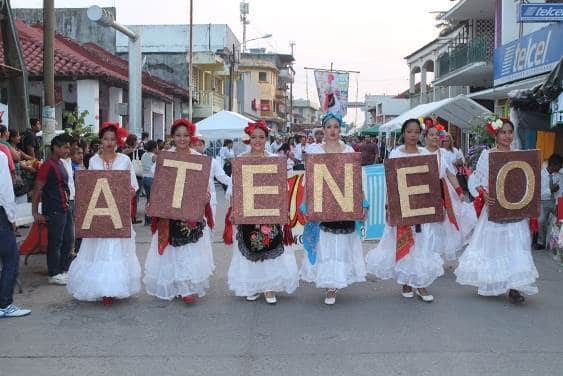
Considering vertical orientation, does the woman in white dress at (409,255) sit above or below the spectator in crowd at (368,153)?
below

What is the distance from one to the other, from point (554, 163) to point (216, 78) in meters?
36.0

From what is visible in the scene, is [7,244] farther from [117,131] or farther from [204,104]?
[204,104]

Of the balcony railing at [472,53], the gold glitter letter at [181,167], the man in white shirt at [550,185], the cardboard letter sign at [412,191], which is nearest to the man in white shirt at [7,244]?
A: the gold glitter letter at [181,167]

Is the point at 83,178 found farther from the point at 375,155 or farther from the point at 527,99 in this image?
the point at 375,155

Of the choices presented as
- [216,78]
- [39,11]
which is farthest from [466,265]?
[216,78]

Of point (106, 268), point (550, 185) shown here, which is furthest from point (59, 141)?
point (550, 185)

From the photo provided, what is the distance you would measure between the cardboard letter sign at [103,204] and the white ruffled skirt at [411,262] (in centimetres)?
247

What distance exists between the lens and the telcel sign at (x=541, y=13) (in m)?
11.0

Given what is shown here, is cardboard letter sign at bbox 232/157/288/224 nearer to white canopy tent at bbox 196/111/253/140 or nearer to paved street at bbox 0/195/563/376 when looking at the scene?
paved street at bbox 0/195/563/376

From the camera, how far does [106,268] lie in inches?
249

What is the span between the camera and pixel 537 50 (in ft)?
47.9

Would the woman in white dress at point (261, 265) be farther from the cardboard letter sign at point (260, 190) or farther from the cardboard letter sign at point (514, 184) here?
the cardboard letter sign at point (514, 184)

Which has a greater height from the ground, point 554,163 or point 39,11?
point 39,11

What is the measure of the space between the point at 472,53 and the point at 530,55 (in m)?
11.9
